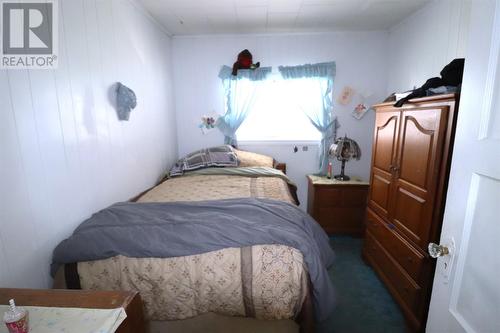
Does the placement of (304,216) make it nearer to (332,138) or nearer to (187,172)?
(187,172)

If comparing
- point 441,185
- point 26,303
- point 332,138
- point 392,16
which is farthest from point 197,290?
point 392,16

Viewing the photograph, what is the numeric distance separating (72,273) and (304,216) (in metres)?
1.30

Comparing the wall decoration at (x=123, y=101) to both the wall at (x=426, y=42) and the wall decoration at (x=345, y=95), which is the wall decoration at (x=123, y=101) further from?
the wall at (x=426, y=42)

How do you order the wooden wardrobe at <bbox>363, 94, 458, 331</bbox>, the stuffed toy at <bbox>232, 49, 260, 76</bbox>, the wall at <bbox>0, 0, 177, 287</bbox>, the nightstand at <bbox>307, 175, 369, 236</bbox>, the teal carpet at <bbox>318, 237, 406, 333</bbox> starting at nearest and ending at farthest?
the wall at <bbox>0, 0, 177, 287</bbox> < the wooden wardrobe at <bbox>363, 94, 458, 331</bbox> < the teal carpet at <bbox>318, 237, 406, 333</bbox> < the nightstand at <bbox>307, 175, 369, 236</bbox> < the stuffed toy at <bbox>232, 49, 260, 76</bbox>

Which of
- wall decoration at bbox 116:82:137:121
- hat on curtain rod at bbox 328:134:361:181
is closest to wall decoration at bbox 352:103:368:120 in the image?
hat on curtain rod at bbox 328:134:361:181

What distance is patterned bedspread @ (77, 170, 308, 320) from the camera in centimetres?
120

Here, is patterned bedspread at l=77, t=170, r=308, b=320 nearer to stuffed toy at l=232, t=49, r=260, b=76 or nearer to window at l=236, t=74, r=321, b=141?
window at l=236, t=74, r=321, b=141

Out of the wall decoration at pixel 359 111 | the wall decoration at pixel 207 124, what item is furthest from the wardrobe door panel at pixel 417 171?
the wall decoration at pixel 207 124

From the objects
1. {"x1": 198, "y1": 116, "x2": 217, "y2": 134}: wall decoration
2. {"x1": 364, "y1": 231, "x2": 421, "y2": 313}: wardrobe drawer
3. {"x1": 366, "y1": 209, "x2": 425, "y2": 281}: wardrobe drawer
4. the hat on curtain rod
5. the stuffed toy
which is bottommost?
{"x1": 364, "y1": 231, "x2": 421, "y2": 313}: wardrobe drawer

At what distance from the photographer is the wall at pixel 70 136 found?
44.4 inches

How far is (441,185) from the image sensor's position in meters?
1.33

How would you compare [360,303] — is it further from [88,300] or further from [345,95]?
[345,95]

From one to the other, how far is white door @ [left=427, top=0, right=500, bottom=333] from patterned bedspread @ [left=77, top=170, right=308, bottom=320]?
0.62 metres

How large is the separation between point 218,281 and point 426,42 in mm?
2630
